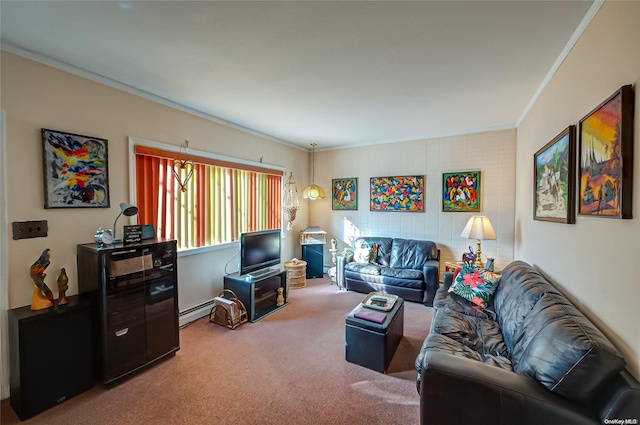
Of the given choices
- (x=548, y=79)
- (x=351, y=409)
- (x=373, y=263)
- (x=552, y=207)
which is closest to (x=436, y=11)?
(x=548, y=79)

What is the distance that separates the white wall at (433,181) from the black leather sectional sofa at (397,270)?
0.31m

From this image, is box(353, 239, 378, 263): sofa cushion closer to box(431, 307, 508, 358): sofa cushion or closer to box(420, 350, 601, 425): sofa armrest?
box(431, 307, 508, 358): sofa cushion

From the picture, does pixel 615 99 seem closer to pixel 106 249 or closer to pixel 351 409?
pixel 351 409

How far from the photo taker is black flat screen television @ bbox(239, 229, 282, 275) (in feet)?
10.9

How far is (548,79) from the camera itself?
2311mm

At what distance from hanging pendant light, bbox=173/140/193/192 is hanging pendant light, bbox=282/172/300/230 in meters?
1.90

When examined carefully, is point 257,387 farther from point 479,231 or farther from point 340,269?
point 479,231

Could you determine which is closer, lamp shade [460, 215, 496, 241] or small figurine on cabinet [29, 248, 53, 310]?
small figurine on cabinet [29, 248, 53, 310]

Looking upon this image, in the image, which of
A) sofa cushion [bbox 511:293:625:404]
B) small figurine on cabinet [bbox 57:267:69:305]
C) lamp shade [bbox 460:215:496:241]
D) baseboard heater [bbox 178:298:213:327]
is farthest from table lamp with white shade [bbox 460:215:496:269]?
small figurine on cabinet [bbox 57:267:69:305]

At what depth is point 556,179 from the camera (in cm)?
205

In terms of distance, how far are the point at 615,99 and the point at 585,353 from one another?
120 cm

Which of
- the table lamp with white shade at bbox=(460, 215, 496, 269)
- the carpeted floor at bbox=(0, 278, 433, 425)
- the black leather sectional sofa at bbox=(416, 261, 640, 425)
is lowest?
the carpeted floor at bbox=(0, 278, 433, 425)

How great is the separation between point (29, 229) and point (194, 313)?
1.79m

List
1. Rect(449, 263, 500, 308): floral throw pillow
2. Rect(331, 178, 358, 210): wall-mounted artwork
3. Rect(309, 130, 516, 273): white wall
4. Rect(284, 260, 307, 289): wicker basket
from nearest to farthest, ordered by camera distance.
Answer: Rect(449, 263, 500, 308): floral throw pillow < Rect(309, 130, 516, 273): white wall < Rect(284, 260, 307, 289): wicker basket < Rect(331, 178, 358, 210): wall-mounted artwork
